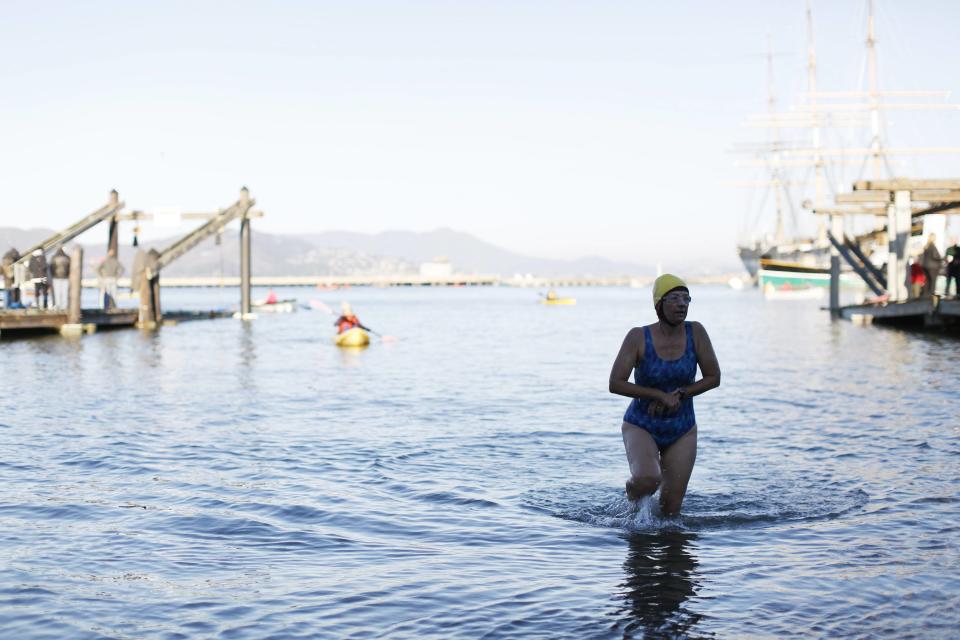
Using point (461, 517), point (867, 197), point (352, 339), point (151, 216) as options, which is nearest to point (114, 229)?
point (151, 216)

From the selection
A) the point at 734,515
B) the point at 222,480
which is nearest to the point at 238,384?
the point at 222,480

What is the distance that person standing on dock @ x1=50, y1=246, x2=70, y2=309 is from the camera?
1554 inches

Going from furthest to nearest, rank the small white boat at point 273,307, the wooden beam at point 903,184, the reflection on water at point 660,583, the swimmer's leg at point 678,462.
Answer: the small white boat at point 273,307 < the wooden beam at point 903,184 < the swimmer's leg at point 678,462 < the reflection on water at point 660,583

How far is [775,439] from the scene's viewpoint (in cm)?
1455

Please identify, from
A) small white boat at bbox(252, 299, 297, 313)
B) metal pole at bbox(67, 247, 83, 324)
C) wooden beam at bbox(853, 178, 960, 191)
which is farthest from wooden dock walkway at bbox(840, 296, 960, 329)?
small white boat at bbox(252, 299, 297, 313)

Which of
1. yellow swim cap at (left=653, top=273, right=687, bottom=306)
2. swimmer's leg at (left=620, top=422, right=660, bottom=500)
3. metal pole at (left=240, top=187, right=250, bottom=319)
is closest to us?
yellow swim cap at (left=653, top=273, right=687, bottom=306)

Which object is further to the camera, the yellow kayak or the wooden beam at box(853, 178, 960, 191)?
the yellow kayak

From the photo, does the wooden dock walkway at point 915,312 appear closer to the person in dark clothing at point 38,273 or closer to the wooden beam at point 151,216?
the wooden beam at point 151,216

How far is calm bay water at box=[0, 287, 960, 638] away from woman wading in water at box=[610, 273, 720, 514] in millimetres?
657

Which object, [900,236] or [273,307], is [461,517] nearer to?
[900,236]

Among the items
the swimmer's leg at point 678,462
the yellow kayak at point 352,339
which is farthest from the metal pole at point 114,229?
the swimmer's leg at point 678,462

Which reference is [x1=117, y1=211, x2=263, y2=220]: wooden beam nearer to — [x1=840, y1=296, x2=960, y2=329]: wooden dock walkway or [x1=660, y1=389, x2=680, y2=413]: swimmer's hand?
[x1=840, y1=296, x2=960, y2=329]: wooden dock walkway

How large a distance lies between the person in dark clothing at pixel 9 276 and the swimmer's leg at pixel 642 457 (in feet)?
116

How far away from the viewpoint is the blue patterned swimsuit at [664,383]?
802cm
